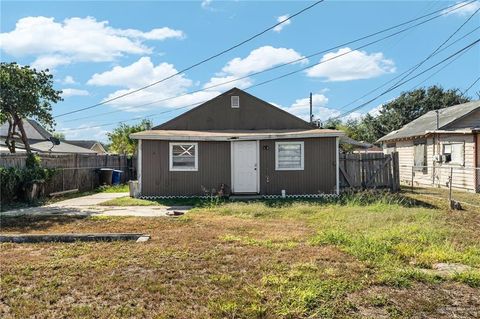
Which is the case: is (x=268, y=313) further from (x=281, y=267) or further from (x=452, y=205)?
(x=452, y=205)

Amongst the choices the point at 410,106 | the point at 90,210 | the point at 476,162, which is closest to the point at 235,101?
the point at 90,210

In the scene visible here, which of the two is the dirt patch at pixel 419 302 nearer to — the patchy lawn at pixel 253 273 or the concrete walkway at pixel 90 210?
the patchy lawn at pixel 253 273

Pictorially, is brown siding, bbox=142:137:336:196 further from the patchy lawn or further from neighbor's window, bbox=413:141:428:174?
neighbor's window, bbox=413:141:428:174

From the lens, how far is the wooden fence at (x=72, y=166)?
1341 centimetres

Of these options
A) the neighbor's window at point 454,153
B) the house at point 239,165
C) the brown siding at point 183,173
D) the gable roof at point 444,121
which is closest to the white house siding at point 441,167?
the neighbor's window at point 454,153

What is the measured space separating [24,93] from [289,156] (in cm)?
921

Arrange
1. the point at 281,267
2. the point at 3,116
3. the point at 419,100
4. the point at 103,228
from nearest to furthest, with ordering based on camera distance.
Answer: the point at 281,267 → the point at 103,228 → the point at 3,116 → the point at 419,100

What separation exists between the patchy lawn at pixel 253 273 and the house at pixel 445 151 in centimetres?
901

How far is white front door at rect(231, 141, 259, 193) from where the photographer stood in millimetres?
14055

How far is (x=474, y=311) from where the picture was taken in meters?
3.81

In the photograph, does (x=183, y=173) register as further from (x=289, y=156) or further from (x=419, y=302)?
(x=419, y=302)

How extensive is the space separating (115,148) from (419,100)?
3424 centimetres

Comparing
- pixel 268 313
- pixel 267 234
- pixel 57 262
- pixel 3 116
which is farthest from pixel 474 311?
pixel 3 116

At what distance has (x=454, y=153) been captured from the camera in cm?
1723
